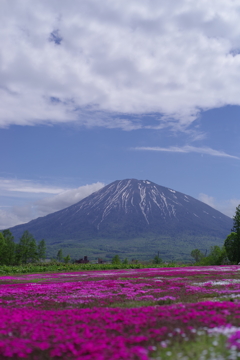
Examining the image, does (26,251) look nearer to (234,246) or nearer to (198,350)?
(234,246)

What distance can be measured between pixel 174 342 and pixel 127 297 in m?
9.69

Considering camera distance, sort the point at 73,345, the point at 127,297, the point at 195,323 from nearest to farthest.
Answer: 1. the point at 73,345
2. the point at 195,323
3. the point at 127,297

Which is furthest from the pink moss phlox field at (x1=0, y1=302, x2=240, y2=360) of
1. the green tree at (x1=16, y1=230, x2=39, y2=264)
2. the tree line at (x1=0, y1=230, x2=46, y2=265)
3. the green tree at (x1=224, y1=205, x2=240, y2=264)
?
the green tree at (x1=16, y1=230, x2=39, y2=264)

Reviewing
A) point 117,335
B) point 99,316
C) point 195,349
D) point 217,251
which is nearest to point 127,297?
point 99,316

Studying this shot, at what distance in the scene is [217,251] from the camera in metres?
96.3

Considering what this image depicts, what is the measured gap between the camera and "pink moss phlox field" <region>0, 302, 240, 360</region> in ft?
24.2

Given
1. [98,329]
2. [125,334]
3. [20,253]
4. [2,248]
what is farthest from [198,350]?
[20,253]

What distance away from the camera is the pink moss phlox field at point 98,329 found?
739 cm

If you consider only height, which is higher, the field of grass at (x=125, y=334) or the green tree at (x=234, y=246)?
the green tree at (x=234, y=246)

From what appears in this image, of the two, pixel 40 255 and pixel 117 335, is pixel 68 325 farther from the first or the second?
pixel 40 255

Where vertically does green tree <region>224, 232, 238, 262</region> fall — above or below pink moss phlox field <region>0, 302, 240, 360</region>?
above

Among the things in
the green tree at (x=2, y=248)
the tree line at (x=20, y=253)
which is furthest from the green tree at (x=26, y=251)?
the green tree at (x=2, y=248)

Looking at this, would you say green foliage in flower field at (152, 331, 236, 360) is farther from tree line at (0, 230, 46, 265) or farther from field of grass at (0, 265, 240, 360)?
tree line at (0, 230, 46, 265)

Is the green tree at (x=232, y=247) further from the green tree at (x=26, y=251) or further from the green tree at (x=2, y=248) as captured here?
the green tree at (x=2, y=248)
